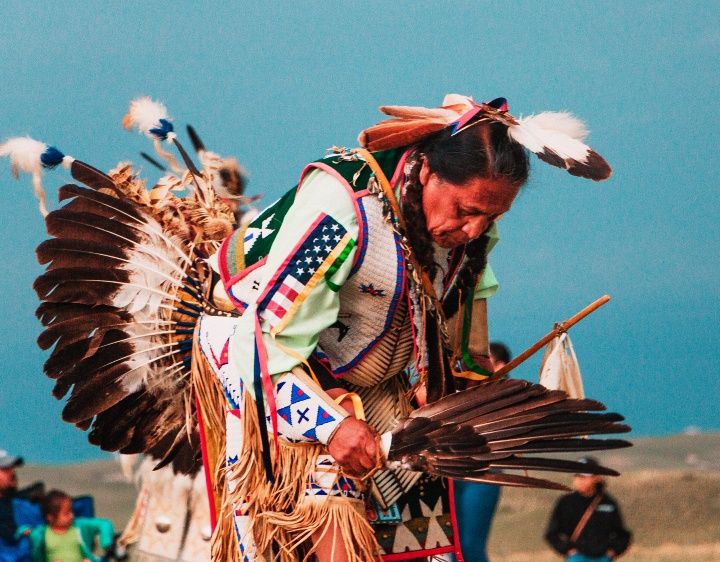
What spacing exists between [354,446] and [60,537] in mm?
3389

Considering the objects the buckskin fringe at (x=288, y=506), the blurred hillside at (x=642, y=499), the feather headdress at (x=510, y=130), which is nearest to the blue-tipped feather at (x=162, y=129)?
the feather headdress at (x=510, y=130)

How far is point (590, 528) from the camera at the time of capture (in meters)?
5.22

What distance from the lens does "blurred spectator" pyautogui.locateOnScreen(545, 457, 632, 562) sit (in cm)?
519

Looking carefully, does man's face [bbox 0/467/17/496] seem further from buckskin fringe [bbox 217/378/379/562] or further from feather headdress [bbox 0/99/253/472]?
buckskin fringe [bbox 217/378/379/562]

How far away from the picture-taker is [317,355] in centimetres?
274

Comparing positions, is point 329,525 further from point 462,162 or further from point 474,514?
point 474,514

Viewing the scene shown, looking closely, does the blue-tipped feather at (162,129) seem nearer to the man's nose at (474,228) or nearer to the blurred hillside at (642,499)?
the man's nose at (474,228)

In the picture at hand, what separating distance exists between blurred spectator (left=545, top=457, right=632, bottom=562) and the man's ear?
2.82 m

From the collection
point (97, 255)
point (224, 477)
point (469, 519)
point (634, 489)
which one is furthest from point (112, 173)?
point (634, 489)

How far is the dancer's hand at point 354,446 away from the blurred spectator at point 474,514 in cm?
220

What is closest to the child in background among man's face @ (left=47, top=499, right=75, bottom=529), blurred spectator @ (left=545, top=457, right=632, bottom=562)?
man's face @ (left=47, top=499, right=75, bottom=529)

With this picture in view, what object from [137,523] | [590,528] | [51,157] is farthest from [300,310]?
[590,528]

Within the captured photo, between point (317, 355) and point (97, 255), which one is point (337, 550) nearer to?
point (317, 355)

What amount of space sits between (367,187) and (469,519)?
2305 mm
